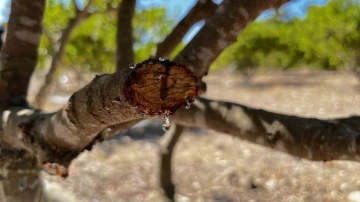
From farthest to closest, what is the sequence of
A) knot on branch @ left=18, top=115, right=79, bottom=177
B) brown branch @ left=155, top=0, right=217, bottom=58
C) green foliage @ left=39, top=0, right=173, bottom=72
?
1. green foliage @ left=39, top=0, right=173, bottom=72
2. brown branch @ left=155, top=0, right=217, bottom=58
3. knot on branch @ left=18, top=115, right=79, bottom=177

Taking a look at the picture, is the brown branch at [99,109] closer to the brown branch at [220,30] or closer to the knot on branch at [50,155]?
the knot on branch at [50,155]

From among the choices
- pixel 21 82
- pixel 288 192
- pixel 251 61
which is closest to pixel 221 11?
pixel 21 82

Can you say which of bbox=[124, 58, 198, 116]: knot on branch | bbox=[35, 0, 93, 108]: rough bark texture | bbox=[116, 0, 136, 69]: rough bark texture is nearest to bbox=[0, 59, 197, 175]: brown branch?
bbox=[124, 58, 198, 116]: knot on branch

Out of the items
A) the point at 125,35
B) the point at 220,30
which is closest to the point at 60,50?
the point at 125,35

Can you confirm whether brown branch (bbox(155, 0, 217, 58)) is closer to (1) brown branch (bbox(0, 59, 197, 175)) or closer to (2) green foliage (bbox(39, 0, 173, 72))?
(1) brown branch (bbox(0, 59, 197, 175))

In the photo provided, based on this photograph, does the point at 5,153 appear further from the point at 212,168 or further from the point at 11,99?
the point at 212,168

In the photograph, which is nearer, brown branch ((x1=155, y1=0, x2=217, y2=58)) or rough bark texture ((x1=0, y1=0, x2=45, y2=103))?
rough bark texture ((x1=0, y1=0, x2=45, y2=103))

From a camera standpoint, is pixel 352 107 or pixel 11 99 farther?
pixel 352 107

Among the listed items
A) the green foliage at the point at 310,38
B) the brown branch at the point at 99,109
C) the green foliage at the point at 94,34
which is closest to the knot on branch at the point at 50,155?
the brown branch at the point at 99,109
